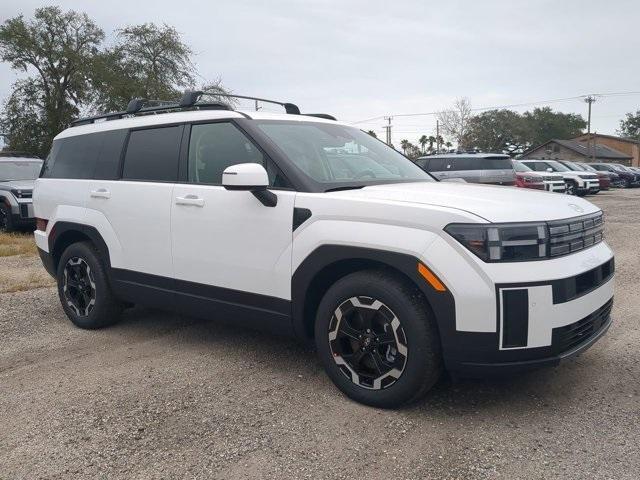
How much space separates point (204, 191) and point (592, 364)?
2985 millimetres

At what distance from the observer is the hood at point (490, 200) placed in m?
3.00

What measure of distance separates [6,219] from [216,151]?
9602mm

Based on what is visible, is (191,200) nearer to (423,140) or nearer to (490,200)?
(490,200)

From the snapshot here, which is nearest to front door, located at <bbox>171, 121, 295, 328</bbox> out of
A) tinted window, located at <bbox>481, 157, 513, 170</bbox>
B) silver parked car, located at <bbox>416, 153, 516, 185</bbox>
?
silver parked car, located at <bbox>416, 153, 516, 185</bbox>

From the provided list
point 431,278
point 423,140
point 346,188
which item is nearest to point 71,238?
point 346,188

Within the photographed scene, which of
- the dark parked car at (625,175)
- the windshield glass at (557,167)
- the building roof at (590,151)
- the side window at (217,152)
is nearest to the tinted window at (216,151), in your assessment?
the side window at (217,152)

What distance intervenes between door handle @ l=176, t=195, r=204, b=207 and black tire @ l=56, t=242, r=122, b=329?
1211 mm

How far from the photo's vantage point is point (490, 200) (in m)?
3.22

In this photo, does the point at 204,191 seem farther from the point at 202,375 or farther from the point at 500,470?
the point at 500,470

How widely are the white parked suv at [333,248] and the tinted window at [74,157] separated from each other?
1.2 inches

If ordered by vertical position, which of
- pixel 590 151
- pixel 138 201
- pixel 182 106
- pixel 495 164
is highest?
pixel 590 151

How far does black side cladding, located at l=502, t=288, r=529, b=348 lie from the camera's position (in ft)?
9.32

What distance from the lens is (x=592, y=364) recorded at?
3.89 m

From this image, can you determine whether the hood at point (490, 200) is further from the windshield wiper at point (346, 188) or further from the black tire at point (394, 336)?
the black tire at point (394, 336)
